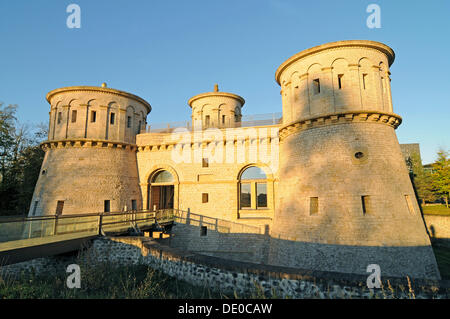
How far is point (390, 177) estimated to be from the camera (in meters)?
12.4

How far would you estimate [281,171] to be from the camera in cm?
1566

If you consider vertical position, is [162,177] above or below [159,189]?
above

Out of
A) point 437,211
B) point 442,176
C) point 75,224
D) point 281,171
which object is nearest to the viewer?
point 75,224

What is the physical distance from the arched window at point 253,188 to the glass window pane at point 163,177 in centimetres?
616

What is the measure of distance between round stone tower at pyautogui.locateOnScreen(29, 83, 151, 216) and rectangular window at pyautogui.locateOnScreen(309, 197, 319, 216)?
13.2 metres

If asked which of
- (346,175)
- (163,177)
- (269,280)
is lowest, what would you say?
(269,280)

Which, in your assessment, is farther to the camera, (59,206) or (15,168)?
(15,168)

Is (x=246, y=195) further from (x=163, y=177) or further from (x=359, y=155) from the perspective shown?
(x=359, y=155)

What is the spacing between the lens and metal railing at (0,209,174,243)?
8.95 metres

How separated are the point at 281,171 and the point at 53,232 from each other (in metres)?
12.8

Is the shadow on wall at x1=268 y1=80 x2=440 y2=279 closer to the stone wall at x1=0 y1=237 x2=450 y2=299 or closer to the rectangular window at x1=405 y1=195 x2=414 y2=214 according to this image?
the rectangular window at x1=405 y1=195 x2=414 y2=214

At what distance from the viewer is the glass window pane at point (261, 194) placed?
17.5m

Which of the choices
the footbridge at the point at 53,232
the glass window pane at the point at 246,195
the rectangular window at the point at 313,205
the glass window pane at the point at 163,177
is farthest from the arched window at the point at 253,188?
the footbridge at the point at 53,232

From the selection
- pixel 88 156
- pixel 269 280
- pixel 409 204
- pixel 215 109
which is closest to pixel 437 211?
pixel 409 204
